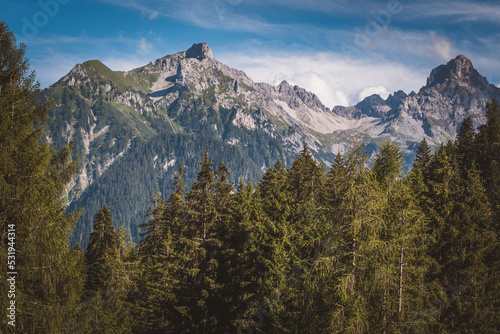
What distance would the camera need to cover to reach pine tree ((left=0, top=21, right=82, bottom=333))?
35.2 feet

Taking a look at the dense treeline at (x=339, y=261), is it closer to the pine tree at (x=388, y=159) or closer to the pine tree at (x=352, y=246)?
the pine tree at (x=352, y=246)

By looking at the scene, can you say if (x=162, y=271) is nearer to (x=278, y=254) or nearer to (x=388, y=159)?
(x=278, y=254)

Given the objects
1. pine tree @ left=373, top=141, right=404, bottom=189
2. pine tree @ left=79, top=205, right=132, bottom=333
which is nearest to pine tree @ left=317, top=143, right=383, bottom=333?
pine tree @ left=79, top=205, right=132, bottom=333

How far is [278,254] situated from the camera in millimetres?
20359

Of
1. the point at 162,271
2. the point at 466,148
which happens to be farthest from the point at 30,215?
the point at 466,148

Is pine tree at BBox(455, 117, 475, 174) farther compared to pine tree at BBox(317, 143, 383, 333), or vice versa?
pine tree at BBox(455, 117, 475, 174)

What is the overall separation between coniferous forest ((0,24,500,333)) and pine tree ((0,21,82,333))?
0.03 meters

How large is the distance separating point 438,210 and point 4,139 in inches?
840

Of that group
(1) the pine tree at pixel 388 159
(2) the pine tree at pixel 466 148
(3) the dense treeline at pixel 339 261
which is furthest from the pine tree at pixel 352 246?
(2) the pine tree at pixel 466 148

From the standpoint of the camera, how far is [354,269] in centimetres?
1223

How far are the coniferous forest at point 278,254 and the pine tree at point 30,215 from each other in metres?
0.03

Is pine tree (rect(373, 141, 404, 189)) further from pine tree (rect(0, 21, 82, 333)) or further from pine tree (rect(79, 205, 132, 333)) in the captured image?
pine tree (rect(79, 205, 132, 333))

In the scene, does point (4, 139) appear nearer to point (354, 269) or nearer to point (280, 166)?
point (354, 269)

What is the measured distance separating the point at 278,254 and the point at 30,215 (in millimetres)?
13108
